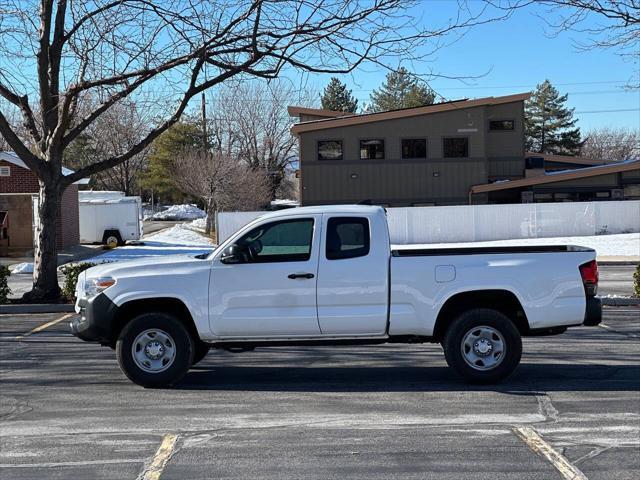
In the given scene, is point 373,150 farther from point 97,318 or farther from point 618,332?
point 97,318

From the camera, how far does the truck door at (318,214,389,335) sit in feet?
25.2

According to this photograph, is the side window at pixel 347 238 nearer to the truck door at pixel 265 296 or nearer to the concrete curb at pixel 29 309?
the truck door at pixel 265 296

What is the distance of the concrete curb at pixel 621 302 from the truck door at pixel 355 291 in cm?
823

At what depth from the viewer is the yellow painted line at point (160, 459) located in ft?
17.1

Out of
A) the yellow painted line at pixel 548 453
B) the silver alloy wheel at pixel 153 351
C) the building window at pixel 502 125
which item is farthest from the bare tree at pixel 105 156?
the yellow painted line at pixel 548 453

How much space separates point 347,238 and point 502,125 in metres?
33.8

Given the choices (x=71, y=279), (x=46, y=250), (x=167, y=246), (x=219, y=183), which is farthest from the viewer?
(x=219, y=183)

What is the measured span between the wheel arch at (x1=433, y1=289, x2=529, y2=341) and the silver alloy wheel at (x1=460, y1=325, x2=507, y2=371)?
0.87 feet

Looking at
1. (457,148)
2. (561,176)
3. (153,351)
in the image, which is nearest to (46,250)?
(153,351)

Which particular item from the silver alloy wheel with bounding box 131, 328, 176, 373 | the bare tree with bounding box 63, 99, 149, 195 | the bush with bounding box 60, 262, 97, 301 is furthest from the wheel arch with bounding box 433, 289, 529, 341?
the bare tree with bounding box 63, 99, 149, 195

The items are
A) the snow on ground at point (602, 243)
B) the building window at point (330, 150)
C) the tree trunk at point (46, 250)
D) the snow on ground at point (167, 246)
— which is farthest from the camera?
the building window at point (330, 150)

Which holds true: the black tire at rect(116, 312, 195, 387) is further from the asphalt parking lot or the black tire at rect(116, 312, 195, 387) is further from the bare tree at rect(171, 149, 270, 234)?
the bare tree at rect(171, 149, 270, 234)

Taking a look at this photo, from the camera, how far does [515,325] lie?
26.5 feet

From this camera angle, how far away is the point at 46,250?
15375 millimetres
